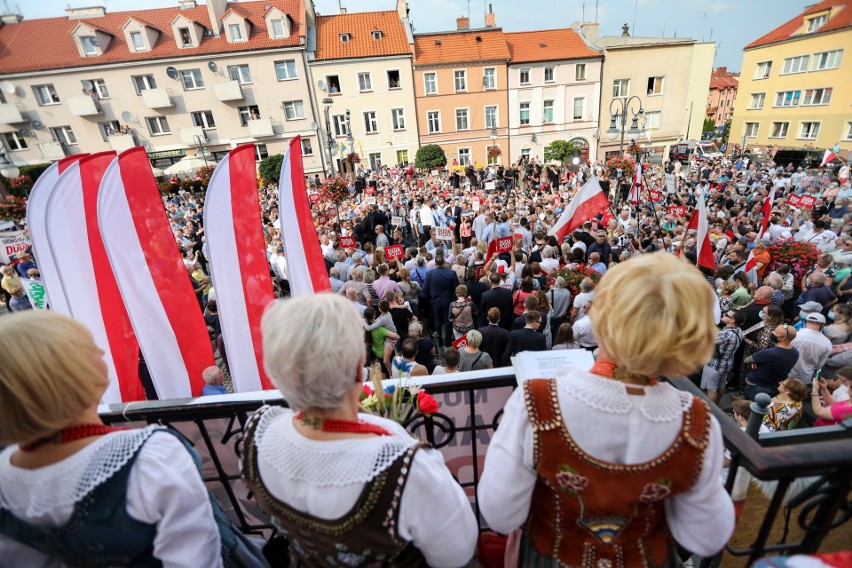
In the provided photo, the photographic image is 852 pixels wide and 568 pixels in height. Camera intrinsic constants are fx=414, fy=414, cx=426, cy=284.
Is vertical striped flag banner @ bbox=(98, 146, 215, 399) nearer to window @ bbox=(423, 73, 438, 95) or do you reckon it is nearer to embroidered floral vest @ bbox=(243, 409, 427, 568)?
embroidered floral vest @ bbox=(243, 409, 427, 568)

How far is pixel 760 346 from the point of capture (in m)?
4.96

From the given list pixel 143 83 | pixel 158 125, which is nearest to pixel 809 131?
pixel 158 125

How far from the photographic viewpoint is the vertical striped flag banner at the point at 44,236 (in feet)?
10.7

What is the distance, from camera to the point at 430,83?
99.4 ft

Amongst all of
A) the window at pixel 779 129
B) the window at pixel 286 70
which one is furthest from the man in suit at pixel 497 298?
the window at pixel 779 129

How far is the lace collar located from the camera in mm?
1225

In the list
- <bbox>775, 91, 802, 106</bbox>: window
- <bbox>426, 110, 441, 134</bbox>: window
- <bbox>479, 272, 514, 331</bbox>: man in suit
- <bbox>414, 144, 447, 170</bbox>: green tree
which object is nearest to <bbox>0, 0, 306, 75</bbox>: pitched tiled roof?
<bbox>426, 110, 441, 134</bbox>: window

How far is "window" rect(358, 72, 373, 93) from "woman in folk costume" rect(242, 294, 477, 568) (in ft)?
105

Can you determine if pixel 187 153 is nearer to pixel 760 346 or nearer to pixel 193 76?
pixel 193 76

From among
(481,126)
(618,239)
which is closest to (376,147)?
(481,126)

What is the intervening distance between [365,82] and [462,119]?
7619 mm

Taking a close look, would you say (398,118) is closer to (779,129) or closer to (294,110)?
(294,110)

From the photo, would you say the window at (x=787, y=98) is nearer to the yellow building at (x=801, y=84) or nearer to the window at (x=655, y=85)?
the yellow building at (x=801, y=84)

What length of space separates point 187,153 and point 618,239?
31134mm
